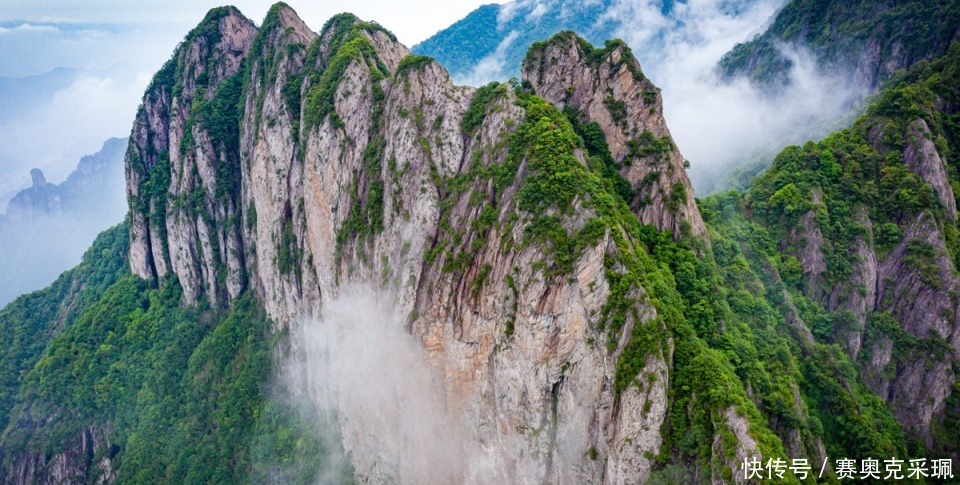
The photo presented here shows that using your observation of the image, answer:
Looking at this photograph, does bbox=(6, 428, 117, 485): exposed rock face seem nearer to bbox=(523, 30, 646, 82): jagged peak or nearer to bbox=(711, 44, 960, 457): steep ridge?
bbox=(523, 30, 646, 82): jagged peak

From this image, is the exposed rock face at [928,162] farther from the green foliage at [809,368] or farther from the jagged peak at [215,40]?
the jagged peak at [215,40]

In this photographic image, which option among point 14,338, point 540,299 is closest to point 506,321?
point 540,299

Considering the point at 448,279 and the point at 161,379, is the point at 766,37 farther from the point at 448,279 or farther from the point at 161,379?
the point at 161,379

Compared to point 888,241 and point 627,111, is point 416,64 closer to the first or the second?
point 627,111

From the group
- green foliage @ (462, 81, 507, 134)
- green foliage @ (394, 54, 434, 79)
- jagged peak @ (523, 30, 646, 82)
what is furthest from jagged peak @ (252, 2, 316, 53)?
jagged peak @ (523, 30, 646, 82)

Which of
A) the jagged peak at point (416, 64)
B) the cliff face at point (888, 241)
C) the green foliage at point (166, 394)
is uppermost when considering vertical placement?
the jagged peak at point (416, 64)

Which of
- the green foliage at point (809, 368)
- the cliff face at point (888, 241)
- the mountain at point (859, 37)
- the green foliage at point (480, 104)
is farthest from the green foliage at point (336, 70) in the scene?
the mountain at point (859, 37)

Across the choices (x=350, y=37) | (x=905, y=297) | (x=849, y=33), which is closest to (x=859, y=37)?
(x=849, y=33)
